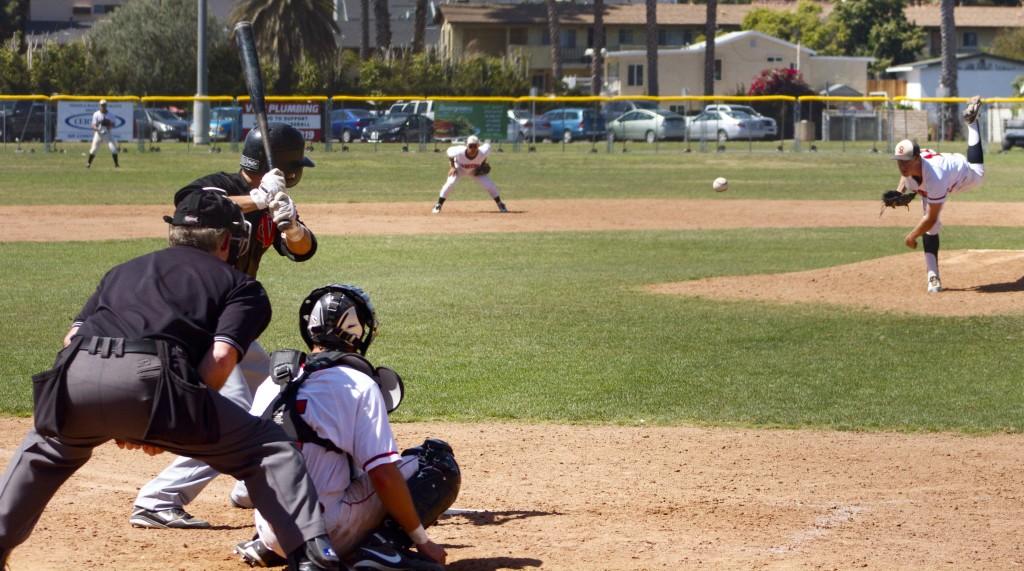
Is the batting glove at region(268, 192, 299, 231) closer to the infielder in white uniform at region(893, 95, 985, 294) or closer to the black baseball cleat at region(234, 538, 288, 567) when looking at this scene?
the black baseball cleat at region(234, 538, 288, 567)

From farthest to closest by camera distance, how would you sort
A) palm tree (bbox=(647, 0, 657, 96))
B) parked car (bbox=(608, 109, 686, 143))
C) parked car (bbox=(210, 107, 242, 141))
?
palm tree (bbox=(647, 0, 657, 96)), parked car (bbox=(608, 109, 686, 143)), parked car (bbox=(210, 107, 242, 141))

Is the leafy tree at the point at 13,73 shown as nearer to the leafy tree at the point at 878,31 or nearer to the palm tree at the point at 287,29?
the palm tree at the point at 287,29

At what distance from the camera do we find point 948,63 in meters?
57.0

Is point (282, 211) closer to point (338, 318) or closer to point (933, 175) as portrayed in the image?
point (338, 318)

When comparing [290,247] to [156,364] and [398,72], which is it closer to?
[156,364]

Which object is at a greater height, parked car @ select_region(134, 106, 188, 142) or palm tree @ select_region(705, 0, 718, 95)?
palm tree @ select_region(705, 0, 718, 95)

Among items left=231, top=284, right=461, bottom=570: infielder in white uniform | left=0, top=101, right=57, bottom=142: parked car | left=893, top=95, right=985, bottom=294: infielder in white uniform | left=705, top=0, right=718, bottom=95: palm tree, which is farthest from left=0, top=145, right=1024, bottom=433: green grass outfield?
left=705, top=0, right=718, bottom=95: palm tree

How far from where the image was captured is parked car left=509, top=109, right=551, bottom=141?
5022 cm

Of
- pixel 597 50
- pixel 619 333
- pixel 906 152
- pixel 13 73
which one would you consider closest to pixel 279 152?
pixel 619 333

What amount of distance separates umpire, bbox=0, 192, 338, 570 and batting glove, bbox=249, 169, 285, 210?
4.08ft

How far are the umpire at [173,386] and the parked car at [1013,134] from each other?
166ft

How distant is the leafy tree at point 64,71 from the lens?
62438mm

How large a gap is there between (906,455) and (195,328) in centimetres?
548

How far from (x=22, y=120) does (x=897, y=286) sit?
123 feet
